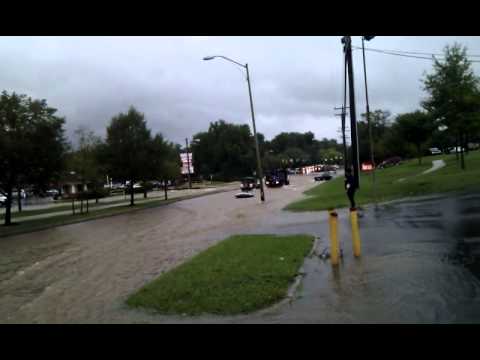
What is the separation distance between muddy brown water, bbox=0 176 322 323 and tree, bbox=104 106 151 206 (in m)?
16.9

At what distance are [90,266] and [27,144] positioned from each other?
1663 centimetres

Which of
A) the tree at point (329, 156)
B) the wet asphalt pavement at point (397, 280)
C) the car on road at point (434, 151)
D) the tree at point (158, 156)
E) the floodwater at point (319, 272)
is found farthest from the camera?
the tree at point (329, 156)

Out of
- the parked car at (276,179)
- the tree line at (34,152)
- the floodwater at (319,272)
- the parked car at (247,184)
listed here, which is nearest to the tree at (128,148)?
the tree line at (34,152)

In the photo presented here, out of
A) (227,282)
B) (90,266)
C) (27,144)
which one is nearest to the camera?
(227,282)

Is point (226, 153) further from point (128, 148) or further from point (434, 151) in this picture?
point (128, 148)

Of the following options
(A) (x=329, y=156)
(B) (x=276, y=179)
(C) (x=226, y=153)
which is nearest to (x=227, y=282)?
(B) (x=276, y=179)

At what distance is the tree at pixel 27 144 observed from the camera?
25.0 meters

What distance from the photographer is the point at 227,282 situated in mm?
7543

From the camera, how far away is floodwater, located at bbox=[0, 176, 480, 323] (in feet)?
19.4

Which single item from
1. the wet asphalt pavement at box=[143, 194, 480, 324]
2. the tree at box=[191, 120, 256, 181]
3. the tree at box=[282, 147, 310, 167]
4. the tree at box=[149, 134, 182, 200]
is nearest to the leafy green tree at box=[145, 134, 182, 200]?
the tree at box=[149, 134, 182, 200]

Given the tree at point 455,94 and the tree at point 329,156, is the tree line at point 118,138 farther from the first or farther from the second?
the tree at point 329,156

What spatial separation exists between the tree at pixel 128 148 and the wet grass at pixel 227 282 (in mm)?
27802
